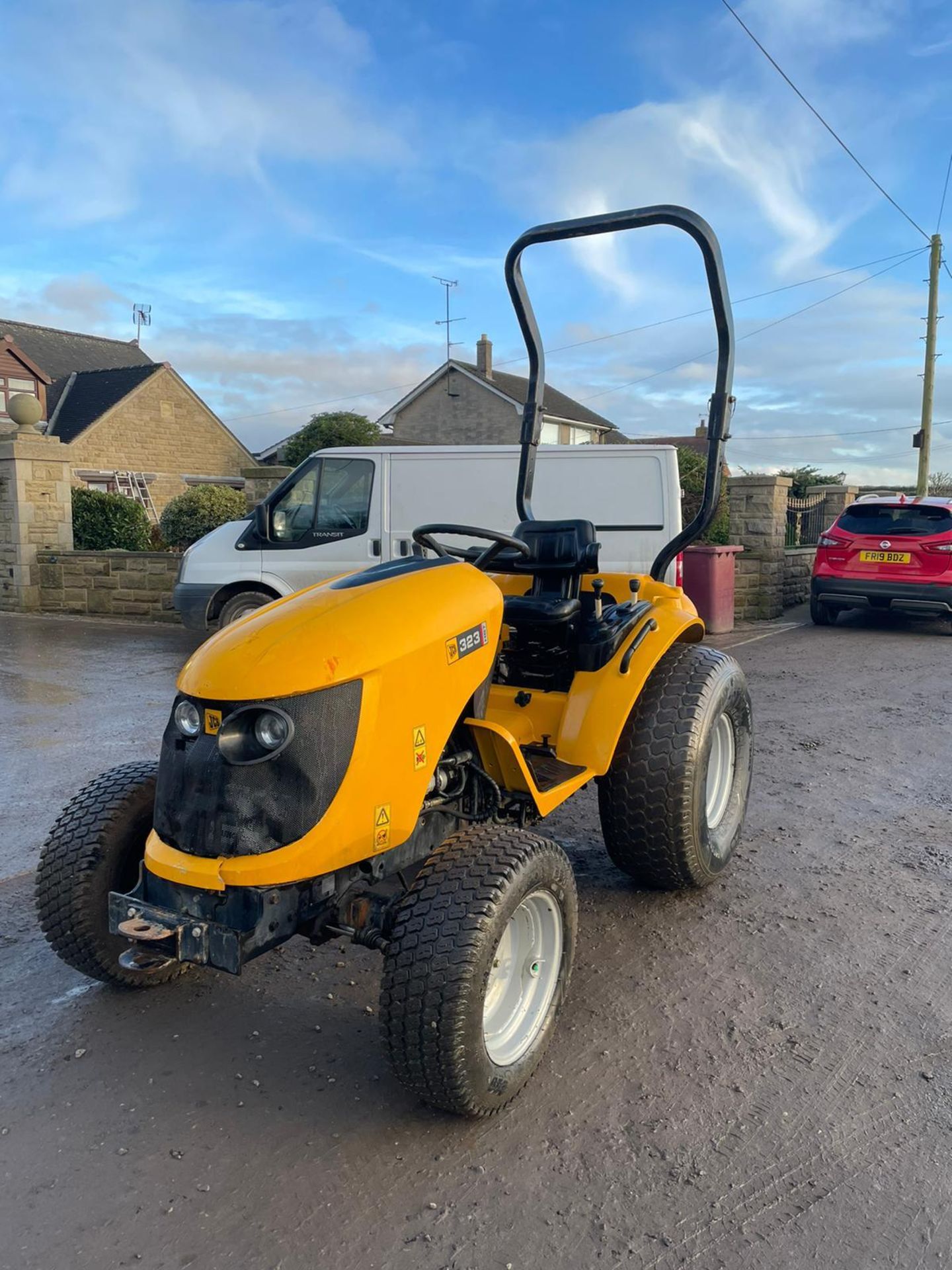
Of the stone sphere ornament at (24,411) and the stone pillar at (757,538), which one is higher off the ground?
the stone sphere ornament at (24,411)

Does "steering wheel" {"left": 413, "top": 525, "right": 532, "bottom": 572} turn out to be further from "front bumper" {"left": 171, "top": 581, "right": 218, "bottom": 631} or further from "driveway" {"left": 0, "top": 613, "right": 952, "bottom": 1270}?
"front bumper" {"left": 171, "top": 581, "right": 218, "bottom": 631}

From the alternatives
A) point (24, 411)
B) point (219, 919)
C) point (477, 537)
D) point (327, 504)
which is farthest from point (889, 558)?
point (24, 411)

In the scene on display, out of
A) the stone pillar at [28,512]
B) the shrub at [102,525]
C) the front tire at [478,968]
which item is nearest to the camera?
the front tire at [478,968]

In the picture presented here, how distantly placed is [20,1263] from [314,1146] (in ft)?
2.23

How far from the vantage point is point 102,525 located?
14.0 m

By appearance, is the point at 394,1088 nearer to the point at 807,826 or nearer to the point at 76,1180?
the point at 76,1180

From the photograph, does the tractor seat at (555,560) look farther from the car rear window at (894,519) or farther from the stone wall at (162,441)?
the stone wall at (162,441)

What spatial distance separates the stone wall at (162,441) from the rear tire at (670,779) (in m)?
29.1

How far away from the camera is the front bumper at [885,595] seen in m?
10.7

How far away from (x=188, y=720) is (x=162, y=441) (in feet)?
109

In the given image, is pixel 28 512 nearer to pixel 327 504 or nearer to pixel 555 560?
pixel 327 504

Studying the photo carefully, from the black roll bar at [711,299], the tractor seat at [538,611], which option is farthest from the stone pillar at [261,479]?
the tractor seat at [538,611]

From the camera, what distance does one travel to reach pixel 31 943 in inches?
139

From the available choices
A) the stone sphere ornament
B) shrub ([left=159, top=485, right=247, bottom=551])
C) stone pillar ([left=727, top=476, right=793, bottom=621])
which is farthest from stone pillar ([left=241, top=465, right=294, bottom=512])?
stone pillar ([left=727, top=476, right=793, bottom=621])
